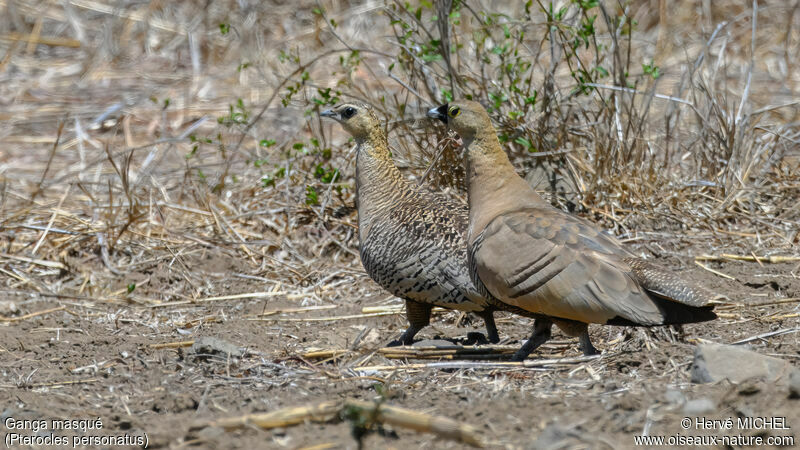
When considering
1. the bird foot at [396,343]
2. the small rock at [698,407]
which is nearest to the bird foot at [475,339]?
the bird foot at [396,343]

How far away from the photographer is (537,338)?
476 centimetres

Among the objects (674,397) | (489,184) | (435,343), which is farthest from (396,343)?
(674,397)

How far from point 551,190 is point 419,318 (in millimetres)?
1864

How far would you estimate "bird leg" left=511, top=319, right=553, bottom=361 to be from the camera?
470cm

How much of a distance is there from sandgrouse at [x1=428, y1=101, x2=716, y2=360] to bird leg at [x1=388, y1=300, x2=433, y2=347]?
0.69m

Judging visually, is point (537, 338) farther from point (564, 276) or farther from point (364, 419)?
point (364, 419)

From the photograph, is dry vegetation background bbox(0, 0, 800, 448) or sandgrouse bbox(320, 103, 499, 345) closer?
dry vegetation background bbox(0, 0, 800, 448)

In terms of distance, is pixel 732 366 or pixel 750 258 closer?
pixel 732 366

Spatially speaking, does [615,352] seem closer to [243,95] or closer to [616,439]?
[616,439]

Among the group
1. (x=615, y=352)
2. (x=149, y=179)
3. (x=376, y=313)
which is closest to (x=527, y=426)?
(x=615, y=352)

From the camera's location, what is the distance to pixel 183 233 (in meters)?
7.23

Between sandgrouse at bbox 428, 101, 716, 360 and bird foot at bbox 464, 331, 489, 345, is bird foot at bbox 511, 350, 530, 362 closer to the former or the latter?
sandgrouse at bbox 428, 101, 716, 360

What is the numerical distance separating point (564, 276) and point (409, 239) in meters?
1.21

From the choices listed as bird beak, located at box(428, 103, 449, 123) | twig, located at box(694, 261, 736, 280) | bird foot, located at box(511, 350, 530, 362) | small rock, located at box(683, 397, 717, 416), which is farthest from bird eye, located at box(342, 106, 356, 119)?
small rock, located at box(683, 397, 717, 416)
